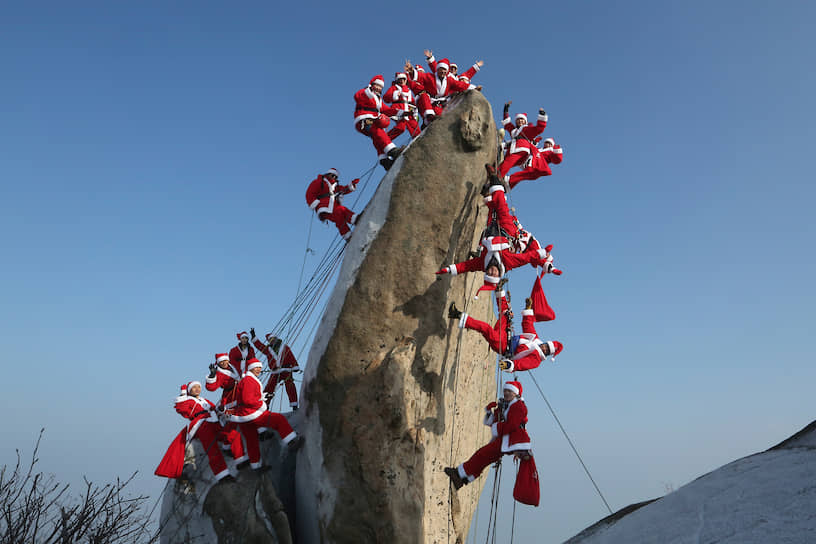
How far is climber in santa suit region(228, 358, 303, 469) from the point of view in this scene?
757cm

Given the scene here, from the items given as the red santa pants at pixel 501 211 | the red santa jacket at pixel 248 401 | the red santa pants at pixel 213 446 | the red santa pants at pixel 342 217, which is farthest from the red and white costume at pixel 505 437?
the red santa pants at pixel 342 217

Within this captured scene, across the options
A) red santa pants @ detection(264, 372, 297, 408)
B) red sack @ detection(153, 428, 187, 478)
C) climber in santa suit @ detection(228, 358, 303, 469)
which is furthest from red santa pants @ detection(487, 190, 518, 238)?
red sack @ detection(153, 428, 187, 478)

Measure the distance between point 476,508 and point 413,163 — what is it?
586 cm

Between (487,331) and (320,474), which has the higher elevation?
(487,331)

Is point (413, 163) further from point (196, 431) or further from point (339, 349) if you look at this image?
point (196, 431)

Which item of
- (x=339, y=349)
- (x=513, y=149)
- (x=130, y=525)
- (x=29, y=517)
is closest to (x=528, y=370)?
(x=339, y=349)

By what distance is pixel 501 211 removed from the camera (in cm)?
798

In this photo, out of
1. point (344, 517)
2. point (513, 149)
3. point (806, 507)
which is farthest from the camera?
point (513, 149)

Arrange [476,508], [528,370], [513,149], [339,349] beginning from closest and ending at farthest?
[339,349], [528,370], [476,508], [513,149]

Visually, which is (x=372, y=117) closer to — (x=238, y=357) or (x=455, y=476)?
(x=238, y=357)

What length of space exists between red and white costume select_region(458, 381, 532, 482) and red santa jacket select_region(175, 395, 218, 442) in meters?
4.09

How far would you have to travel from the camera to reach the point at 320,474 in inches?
273

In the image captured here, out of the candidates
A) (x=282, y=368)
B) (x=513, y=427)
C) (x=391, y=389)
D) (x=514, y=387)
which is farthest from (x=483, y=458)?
(x=282, y=368)

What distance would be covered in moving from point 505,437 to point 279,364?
4.74m
